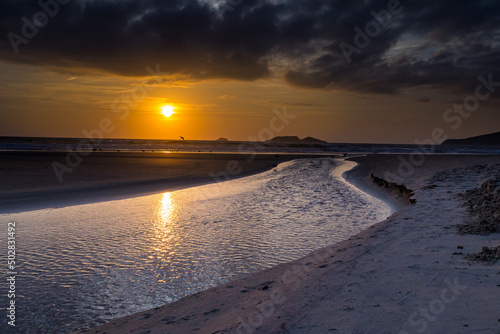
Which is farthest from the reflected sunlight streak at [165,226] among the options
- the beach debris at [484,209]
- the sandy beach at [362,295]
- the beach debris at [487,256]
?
the beach debris at [484,209]

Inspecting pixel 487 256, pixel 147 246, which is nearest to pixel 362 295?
pixel 487 256

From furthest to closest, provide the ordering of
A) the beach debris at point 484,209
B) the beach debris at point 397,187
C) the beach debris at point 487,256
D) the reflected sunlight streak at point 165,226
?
the beach debris at point 397,187 → the reflected sunlight streak at point 165,226 → the beach debris at point 484,209 → the beach debris at point 487,256

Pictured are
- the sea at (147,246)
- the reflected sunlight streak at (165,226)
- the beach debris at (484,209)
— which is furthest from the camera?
the reflected sunlight streak at (165,226)

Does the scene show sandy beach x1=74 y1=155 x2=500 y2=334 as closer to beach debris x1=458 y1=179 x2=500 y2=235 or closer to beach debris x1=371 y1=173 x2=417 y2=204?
beach debris x1=458 y1=179 x2=500 y2=235

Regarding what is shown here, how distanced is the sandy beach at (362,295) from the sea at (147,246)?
650mm

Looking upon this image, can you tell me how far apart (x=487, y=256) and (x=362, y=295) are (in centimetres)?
277

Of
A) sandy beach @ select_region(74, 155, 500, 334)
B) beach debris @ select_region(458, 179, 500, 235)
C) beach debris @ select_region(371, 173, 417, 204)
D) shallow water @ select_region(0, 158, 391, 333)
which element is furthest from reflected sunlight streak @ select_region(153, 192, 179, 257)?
beach debris @ select_region(371, 173, 417, 204)

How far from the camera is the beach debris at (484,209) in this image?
788 centimetres

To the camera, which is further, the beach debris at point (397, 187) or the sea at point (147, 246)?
the beach debris at point (397, 187)

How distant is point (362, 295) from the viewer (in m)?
4.74

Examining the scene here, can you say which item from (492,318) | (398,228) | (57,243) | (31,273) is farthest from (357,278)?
(57,243)

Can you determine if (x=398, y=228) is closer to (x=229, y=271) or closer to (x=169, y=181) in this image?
(x=229, y=271)

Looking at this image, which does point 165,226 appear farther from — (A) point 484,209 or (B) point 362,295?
(A) point 484,209

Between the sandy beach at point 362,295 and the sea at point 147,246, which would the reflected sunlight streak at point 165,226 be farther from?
the sandy beach at point 362,295
